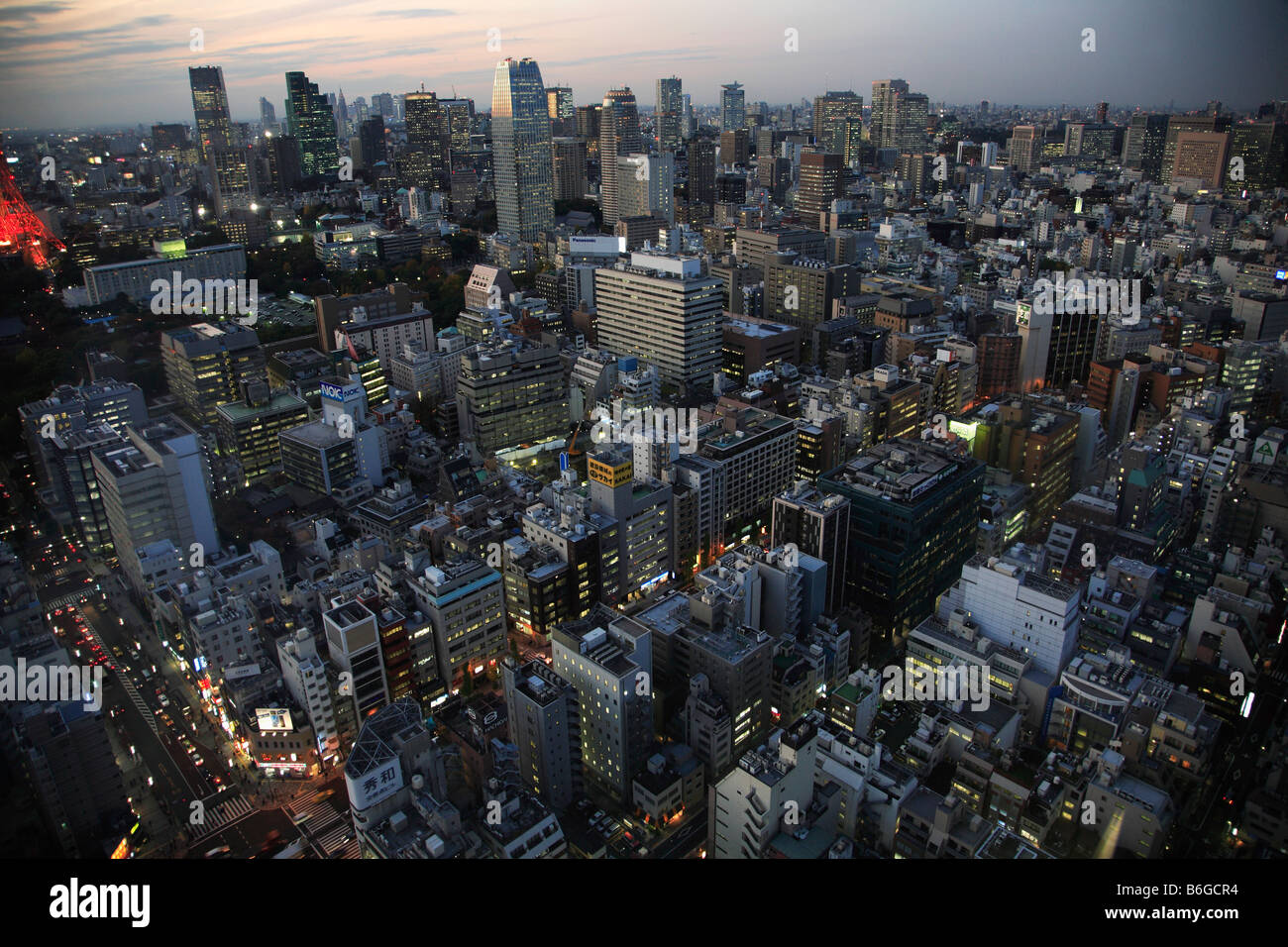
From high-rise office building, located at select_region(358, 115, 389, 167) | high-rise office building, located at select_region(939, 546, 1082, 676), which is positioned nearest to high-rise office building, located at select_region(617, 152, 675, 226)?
high-rise office building, located at select_region(358, 115, 389, 167)

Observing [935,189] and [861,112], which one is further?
[861,112]

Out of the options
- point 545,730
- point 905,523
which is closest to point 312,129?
point 905,523

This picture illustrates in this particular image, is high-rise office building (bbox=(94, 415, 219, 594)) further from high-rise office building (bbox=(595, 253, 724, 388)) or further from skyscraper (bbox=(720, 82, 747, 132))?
skyscraper (bbox=(720, 82, 747, 132))

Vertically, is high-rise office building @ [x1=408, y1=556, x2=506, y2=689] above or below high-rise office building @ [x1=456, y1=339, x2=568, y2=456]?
below

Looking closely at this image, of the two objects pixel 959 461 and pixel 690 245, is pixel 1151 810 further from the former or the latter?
pixel 690 245

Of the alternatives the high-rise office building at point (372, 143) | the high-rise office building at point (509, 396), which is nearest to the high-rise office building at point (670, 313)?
the high-rise office building at point (509, 396)

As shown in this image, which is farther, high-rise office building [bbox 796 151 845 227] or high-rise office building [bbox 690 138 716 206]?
high-rise office building [bbox 690 138 716 206]
